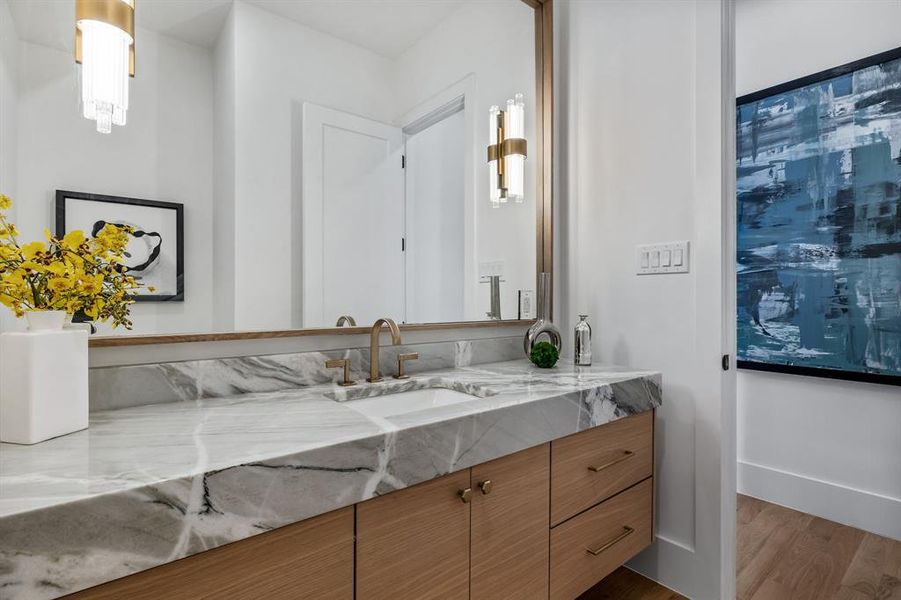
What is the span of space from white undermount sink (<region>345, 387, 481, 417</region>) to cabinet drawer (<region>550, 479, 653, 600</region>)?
44 cm

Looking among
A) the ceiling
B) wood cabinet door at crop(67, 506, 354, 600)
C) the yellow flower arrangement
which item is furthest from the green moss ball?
the yellow flower arrangement

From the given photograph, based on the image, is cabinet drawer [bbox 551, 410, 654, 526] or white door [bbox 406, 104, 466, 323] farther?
white door [bbox 406, 104, 466, 323]

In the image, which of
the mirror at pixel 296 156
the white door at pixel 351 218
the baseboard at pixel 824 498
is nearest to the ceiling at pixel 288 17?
the mirror at pixel 296 156

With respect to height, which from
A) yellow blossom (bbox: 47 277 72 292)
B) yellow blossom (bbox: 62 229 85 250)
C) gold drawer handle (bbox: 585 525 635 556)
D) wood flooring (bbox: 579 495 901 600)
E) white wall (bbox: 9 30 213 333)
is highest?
white wall (bbox: 9 30 213 333)

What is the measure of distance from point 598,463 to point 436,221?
0.93 meters

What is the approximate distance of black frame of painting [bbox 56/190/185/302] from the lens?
983 mm

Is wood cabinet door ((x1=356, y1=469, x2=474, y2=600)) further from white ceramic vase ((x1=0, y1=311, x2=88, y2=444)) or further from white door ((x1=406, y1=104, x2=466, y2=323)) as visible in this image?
white door ((x1=406, y1=104, x2=466, y2=323))

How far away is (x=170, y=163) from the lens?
1.11 m

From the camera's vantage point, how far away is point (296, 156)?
4.36 ft

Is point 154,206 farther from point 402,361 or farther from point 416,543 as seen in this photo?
point 416,543

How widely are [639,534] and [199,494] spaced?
1.37 meters

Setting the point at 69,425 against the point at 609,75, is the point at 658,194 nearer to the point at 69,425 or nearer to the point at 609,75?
the point at 609,75

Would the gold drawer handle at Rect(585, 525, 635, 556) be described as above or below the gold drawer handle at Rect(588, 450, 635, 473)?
below

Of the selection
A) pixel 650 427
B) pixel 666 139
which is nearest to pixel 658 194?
pixel 666 139
